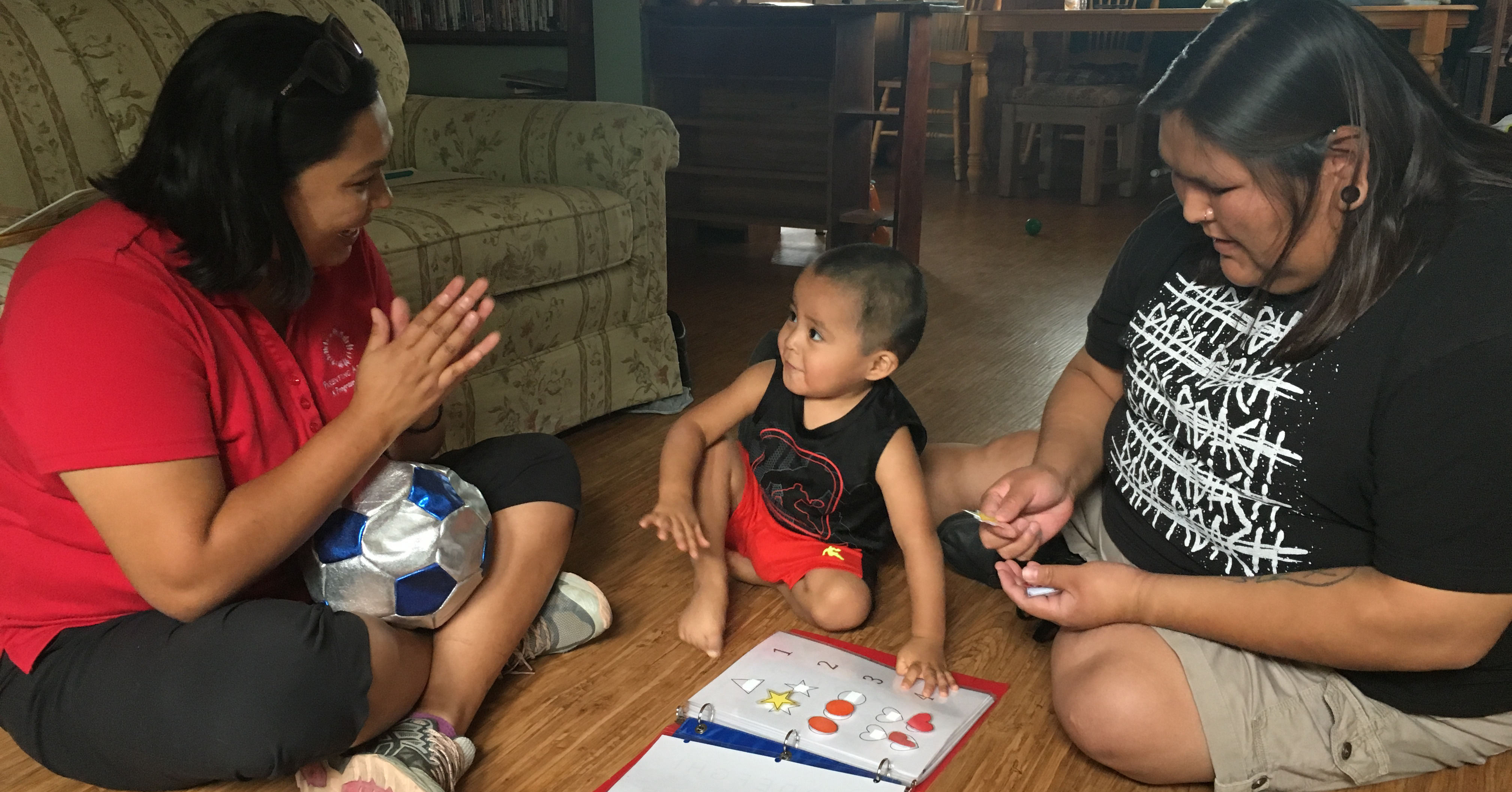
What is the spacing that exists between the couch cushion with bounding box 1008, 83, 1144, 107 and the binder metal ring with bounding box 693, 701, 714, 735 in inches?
187

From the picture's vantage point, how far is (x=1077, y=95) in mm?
5512

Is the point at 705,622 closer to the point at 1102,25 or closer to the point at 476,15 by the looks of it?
the point at 476,15

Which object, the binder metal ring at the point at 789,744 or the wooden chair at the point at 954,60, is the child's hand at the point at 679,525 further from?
the wooden chair at the point at 954,60

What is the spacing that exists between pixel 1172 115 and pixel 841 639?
81 cm

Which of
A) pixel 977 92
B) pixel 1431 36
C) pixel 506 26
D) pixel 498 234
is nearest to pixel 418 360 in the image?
pixel 498 234

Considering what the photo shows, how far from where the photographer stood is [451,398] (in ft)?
6.66

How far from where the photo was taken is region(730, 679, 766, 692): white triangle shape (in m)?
1.39

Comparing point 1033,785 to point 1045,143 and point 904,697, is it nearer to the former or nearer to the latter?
point 904,697

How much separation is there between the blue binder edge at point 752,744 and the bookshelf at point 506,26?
2650 mm

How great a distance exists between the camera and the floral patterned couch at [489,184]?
6.48 ft

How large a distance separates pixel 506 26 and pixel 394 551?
2.79 m

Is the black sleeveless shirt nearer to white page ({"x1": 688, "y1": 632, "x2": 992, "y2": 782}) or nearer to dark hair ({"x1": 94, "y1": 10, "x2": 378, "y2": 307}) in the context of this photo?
white page ({"x1": 688, "y1": 632, "x2": 992, "y2": 782})

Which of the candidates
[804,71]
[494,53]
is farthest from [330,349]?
[804,71]

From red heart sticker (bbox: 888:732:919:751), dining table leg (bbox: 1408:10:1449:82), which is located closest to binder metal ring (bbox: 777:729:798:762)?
red heart sticker (bbox: 888:732:919:751)
